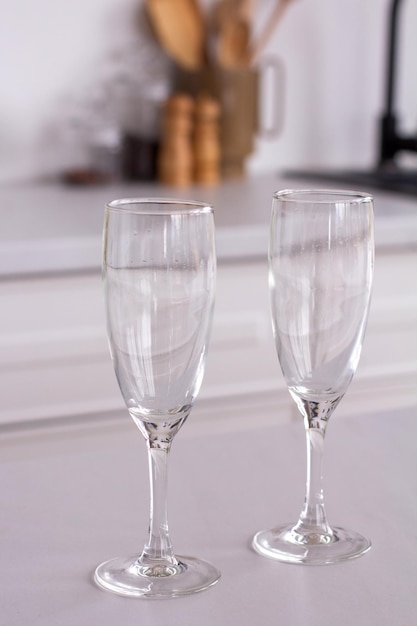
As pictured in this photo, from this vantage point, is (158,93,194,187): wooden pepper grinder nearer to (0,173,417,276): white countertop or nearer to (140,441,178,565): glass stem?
(0,173,417,276): white countertop

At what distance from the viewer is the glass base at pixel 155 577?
0.43 metres

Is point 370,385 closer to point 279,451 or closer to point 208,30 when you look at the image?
point 279,451

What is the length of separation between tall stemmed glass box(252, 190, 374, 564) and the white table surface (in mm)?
24

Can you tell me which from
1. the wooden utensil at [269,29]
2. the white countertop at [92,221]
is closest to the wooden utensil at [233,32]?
the wooden utensil at [269,29]

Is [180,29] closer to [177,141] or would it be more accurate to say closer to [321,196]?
[177,141]

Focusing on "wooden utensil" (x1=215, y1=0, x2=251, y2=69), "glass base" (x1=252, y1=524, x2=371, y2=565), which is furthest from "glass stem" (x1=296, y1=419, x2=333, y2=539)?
"wooden utensil" (x1=215, y1=0, x2=251, y2=69)

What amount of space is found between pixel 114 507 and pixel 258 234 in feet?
2.77

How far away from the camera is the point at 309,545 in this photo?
48 centimetres

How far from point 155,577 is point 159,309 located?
128 mm

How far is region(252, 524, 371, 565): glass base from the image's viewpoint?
467mm

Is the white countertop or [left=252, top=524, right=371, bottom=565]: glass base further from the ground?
the white countertop

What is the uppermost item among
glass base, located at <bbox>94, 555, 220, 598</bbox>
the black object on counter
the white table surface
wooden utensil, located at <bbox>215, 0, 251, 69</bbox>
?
wooden utensil, located at <bbox>215, 0, 251, 69</bbox>

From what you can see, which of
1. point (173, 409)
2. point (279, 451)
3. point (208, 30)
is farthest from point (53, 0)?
point (173, 409)

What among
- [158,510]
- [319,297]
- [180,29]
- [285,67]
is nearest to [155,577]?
[158,510]
